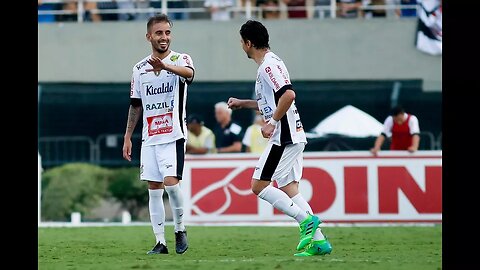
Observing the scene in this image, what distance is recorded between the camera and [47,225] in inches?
757

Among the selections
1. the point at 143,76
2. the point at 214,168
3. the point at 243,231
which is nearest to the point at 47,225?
the point at 214,168

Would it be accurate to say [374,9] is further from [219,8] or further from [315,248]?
[315,248]

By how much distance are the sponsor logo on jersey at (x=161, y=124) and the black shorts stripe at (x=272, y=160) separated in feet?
3.86

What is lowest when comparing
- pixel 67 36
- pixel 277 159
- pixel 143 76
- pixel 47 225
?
pixel 47 225

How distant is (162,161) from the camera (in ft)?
36.7

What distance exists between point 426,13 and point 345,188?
10521mm

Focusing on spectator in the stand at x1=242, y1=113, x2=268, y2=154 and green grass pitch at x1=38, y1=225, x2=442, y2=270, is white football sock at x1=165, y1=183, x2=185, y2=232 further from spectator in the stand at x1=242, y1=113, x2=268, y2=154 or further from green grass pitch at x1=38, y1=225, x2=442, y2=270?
spectator in the stand at x1=242, y1=113, x2=268, y2=154

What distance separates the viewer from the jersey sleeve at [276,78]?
1031 cm

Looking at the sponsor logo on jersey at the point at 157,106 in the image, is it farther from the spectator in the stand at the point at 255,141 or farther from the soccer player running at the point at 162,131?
the spectator in the stand at the point at 255,141

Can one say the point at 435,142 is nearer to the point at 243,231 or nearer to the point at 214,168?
the point at 214,168

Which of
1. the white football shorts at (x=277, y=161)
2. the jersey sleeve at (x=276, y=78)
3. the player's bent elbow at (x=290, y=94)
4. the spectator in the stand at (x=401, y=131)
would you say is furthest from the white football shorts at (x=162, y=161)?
the spectator in the stand at (x=401, y=131)

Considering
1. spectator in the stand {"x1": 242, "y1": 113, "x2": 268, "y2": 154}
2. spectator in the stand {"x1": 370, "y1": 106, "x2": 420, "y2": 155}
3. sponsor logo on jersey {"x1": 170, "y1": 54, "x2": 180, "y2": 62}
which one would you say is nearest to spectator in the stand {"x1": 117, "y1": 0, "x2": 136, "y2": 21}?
spectator in the stand {"x1": 242, "y1": 113, "x2": 268, "y2": 154}

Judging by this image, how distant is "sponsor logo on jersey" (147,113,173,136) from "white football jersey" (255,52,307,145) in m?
1.02

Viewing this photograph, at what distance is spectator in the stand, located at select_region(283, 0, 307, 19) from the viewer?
2933 centimetres
